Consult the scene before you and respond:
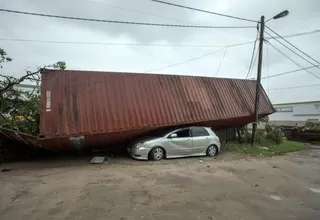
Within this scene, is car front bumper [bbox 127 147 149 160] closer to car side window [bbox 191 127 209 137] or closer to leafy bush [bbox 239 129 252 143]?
car side window [bbox 191 127 209 137]

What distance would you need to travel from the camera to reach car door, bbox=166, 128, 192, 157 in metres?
9.94

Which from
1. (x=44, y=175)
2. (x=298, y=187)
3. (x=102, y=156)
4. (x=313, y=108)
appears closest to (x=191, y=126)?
(x=102, y=156)

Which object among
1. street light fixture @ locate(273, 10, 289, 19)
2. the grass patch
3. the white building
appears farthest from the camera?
the white building

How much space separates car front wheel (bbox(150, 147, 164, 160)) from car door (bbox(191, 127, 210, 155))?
1.52 meters

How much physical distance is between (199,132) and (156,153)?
227 centimetres

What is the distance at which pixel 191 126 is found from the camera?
425 inches

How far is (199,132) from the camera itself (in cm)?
1065

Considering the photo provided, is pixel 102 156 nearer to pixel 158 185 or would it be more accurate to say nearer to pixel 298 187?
pixel 158 185

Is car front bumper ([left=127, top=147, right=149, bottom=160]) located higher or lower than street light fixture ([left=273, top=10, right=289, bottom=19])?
lower

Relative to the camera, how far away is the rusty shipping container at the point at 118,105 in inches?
346

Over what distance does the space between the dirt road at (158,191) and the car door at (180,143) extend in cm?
53

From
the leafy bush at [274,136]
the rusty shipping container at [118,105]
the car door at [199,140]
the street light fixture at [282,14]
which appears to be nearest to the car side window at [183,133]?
the car door at [199,140]

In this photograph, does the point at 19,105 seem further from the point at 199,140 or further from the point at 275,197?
the point at 275,197

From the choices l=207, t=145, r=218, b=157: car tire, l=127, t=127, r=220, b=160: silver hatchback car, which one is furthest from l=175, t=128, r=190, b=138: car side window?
l=207, t=145, r=218, b=157: car tire
